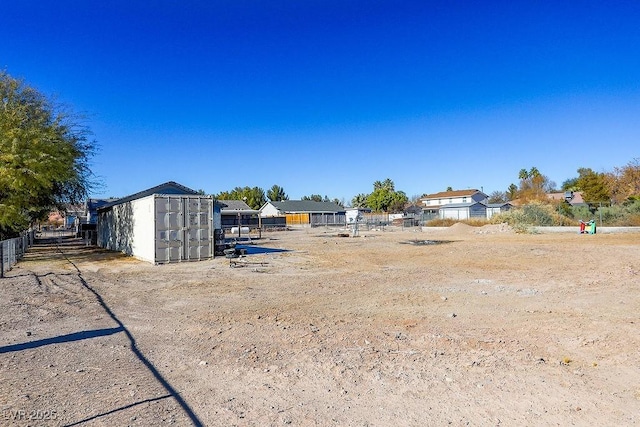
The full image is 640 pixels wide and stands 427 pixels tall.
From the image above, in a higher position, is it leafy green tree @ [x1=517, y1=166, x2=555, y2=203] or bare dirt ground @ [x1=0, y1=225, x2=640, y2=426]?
leafy green tree @ [x1=517, y1=166, x2=555, y2=203]

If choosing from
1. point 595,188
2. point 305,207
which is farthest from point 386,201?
point 595,188

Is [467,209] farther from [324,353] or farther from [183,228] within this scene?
[324,353]

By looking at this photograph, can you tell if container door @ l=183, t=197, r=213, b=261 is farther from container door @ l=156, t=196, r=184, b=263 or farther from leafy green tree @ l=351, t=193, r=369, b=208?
leafy green tree @ l=351, t=193, r=369, b=208

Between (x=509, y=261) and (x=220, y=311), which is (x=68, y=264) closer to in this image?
(x=220, y=311)

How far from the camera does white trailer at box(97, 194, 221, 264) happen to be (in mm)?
17594

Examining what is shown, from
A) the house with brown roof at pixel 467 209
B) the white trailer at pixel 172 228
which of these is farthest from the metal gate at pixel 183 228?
the house with brown roof at pixel 467 209

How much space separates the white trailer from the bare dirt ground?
17.8 feet

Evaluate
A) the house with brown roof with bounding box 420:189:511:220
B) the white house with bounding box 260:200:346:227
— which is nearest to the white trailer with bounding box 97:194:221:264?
the house with brown roof with bounding box 420:189:511:220

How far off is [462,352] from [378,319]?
2.21 meters

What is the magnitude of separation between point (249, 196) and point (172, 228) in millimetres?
71330

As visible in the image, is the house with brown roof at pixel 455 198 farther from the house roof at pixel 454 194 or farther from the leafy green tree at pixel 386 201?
the leafy green tree at pixel 386 201

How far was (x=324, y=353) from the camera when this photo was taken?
5.91 metres

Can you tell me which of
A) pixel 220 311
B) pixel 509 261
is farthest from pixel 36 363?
pixel 509 261

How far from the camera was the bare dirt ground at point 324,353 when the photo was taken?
417 centimetres
